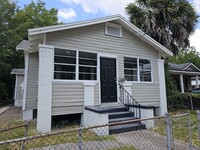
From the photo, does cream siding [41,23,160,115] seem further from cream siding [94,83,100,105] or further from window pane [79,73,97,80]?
window pane [79,73,97,80]

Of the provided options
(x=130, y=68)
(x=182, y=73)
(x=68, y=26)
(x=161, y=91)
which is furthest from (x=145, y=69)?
(x=182, y=73)

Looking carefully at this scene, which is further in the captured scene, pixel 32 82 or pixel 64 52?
pixel 32 82

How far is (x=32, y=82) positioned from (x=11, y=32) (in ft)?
34.9

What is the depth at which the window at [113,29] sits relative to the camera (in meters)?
8.76

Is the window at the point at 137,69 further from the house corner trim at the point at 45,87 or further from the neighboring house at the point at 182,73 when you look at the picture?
the neighboring house at the point at 182,73

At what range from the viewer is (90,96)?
7590 mm

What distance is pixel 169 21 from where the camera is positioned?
11.8 metres

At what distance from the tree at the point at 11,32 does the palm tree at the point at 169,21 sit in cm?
1269

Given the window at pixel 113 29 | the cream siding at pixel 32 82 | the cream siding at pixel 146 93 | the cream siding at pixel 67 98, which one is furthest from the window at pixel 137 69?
the cream siding at pixel 32 82

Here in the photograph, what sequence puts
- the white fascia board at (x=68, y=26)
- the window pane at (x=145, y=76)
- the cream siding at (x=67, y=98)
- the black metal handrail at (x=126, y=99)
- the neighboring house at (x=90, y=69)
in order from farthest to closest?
the window pane at (x=145, y=76), the black metal handrail at (x=126, y=99), the cream siding at (x=67, y=98), the neighboring house at (x=90, y=69), the white fascia board at (x=68, y=26)

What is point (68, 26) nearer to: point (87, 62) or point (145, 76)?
point (87, 62)

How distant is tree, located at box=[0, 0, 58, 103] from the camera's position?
55.7 feet

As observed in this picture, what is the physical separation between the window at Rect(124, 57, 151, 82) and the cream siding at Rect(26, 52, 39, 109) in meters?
4.96

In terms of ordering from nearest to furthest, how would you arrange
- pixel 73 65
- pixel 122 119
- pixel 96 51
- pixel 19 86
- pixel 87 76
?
pixel 122 119
pixel 73 65
pixel 87 76
pixel 96 51
pixel 19 86
